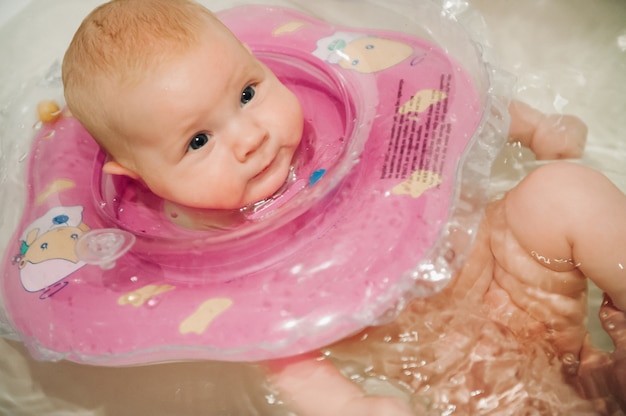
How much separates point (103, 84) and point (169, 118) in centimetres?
11

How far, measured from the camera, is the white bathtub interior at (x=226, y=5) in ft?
4.22

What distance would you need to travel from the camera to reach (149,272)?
1150 mm

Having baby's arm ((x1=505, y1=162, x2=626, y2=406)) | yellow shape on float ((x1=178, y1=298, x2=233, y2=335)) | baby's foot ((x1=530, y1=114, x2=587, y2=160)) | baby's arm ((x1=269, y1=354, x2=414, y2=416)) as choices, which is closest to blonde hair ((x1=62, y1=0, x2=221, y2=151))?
yellow shape on float ((x1=178, y1=298, x2=233, y2=335))

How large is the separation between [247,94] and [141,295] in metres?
0.38

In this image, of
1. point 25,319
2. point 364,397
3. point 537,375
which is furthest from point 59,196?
point 537,375

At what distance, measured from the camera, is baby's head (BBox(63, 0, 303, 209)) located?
3.34 ft

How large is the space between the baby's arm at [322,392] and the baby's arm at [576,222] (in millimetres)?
355

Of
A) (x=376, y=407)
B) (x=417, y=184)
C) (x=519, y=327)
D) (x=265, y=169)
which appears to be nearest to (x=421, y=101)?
(x=417, y=184)

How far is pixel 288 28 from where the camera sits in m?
1.42

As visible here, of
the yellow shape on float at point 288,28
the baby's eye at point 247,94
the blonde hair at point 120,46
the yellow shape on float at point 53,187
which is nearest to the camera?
the blonde hair at point 120,46

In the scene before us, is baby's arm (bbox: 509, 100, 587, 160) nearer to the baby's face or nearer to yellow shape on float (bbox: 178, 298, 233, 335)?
the baby's face

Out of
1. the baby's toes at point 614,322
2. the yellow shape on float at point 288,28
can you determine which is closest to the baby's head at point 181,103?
the yellow shape on float at point 288,28

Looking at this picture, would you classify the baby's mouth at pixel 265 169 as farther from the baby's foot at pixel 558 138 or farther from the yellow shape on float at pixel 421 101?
the baby's foot at pixel 558 138

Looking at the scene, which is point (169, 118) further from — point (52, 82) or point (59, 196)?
point (52, 82)
